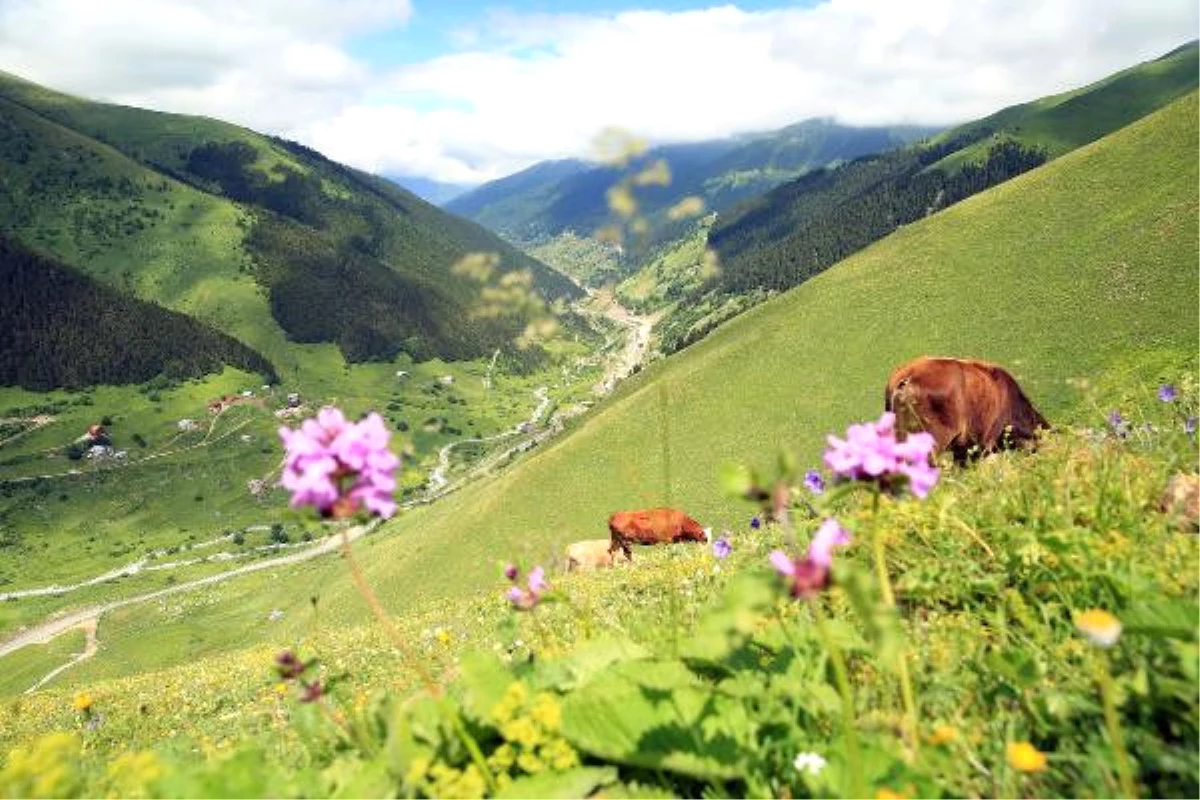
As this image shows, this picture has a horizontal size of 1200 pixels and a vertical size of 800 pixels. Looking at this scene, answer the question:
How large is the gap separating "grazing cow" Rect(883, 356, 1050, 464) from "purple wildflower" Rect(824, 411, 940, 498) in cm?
1883

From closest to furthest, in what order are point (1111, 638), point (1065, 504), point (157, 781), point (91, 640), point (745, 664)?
1. point (1111, 638)
2. point (157, 781)
3. point (745, 664)
4. point (1065, 504)
5. point (91, 640)

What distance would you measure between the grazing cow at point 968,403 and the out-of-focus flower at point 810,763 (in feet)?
61.6

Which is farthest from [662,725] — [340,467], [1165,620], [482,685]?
[1165,620]

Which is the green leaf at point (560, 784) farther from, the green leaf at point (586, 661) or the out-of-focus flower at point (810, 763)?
the out-of-focus flower at point (810, 763)

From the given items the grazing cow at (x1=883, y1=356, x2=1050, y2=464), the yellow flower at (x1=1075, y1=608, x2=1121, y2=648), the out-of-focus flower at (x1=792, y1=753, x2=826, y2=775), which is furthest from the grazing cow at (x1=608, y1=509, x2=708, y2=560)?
the yellow flower at (x1=1075, y1=608, x2=1121, y2=648)

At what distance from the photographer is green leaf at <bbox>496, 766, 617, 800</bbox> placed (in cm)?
390

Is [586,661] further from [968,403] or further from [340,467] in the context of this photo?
[968,403]

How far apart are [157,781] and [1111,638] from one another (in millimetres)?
3928

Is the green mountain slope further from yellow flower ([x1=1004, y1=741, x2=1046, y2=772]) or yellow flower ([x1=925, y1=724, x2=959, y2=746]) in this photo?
yellow flower ([x1=1004, y1=741, x2=1046, y2=772])

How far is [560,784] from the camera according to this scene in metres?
3.95

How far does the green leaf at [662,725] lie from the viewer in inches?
149

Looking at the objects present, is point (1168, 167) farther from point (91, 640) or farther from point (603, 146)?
point (91, 640)

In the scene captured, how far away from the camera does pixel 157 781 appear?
11.7ft

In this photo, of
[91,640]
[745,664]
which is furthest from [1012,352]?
[91,640]
